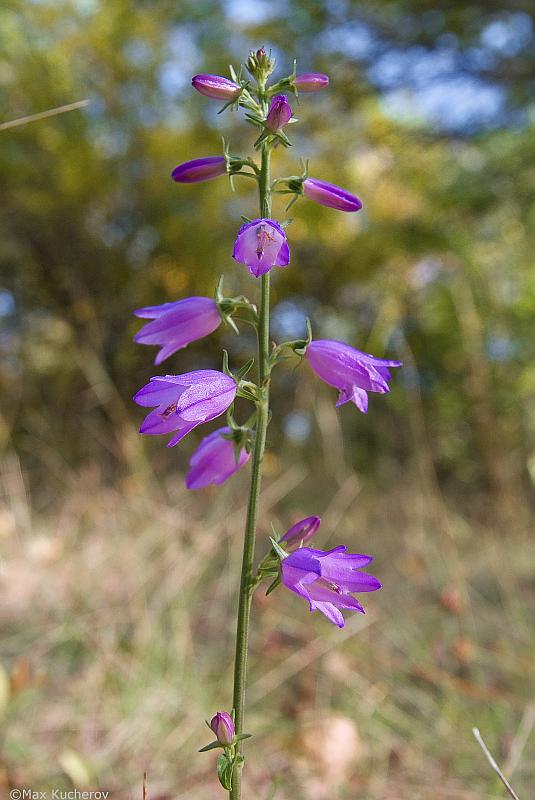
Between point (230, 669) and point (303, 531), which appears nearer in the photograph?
point (303, 531)

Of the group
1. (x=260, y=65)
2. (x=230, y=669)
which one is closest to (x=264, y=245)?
(x=260, y=65)

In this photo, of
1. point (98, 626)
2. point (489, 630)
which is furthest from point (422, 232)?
point (98, 626)

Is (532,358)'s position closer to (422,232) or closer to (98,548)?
(422,232)

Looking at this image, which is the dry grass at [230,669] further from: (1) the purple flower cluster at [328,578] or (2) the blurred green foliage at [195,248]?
(2) the blurred green foliage at [195,248]

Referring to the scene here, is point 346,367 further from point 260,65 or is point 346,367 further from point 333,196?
point 260,65

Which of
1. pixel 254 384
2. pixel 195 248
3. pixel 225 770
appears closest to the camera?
pixel 225 770

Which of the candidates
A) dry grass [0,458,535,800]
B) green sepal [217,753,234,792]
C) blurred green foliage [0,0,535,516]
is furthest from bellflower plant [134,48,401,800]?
blurred green foliage [0,0,535,516]

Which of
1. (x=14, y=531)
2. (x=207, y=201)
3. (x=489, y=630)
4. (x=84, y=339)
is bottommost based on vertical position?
(x=489, y=630)
